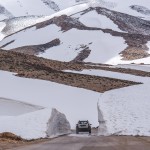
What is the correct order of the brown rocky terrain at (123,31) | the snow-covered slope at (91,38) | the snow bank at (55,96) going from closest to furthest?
the snow bank at (55,96), the snow-covered slope at (91,38), the brown rocky terrain at (123,31)

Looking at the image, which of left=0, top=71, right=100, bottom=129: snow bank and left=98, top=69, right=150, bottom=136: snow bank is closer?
left=98, top=69, right=150, bottom=136: snow bank

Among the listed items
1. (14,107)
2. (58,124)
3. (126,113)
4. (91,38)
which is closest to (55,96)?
(14,107)

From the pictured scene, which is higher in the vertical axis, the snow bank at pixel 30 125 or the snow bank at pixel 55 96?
the snow bank at pixel 55 96

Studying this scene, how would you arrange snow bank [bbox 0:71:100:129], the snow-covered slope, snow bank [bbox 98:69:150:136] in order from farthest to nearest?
the snow-covered slope, snow bank [bbox 0:71:100:129], snow bank [bbox 98:69:150:136]

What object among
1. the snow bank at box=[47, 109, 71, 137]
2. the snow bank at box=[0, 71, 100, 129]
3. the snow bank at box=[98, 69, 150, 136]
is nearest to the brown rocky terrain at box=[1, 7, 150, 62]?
the snow bank at box=[0, 71, 100, 129]

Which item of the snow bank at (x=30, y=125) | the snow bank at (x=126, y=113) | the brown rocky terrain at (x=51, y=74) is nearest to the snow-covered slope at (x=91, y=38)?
the brown rocky terrain at (x=51, y=74)

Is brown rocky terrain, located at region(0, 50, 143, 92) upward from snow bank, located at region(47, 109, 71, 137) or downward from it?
upward

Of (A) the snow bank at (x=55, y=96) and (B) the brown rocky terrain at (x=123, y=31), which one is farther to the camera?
(B) the brown rocky terrain at (x=123, y=31)

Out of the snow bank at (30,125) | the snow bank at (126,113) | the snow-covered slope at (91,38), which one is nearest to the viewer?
the snow bank at (30,125)

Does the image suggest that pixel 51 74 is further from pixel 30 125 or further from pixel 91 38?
pixel 91 38

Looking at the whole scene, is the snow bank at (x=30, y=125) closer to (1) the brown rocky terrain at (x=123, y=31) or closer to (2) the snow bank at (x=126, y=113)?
(2) the snow bank at (x=126, y=113)

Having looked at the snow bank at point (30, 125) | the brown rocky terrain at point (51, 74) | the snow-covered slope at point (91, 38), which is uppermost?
the snow-covered slope at point (91, 38)

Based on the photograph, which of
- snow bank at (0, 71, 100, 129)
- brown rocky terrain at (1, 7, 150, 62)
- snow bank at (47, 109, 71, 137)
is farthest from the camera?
brown rocky terrain at (1, 7, 150, 62)

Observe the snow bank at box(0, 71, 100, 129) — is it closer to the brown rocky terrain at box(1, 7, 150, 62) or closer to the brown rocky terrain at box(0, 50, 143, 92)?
the brown rocky terrain at box(0, 50, 143, 92)
